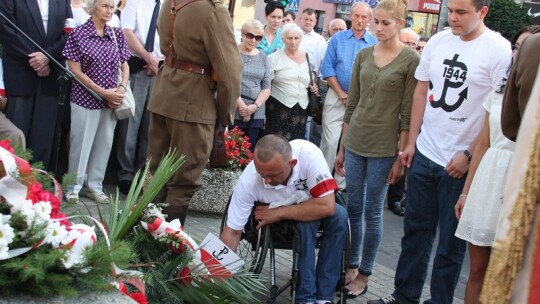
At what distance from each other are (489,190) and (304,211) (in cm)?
109

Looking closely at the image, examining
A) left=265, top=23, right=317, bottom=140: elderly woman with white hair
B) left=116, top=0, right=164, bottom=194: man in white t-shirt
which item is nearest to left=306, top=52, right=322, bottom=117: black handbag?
left=265, top=23, right=317, bottom=140: elderly woman with white hair

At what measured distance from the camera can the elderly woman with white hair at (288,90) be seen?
8312 millimetres

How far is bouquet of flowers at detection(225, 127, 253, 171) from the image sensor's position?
7355 millimetres

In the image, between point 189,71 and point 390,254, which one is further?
point 390,254

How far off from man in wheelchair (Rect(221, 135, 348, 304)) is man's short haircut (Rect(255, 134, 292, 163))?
6cm

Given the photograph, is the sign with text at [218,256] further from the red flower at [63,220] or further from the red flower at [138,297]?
the red flower at [63,220]

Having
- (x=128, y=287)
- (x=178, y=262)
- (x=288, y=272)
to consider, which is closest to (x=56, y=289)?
(x=128, y=287)

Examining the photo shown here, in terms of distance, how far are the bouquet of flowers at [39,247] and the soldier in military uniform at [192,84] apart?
8.03 feet

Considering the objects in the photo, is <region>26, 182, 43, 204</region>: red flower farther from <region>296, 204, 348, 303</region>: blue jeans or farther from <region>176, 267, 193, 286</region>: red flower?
<region>296, 204, 348, 303</region>: blue jeans

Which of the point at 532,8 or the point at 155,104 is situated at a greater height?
the point at 532,8

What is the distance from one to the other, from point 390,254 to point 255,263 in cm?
260

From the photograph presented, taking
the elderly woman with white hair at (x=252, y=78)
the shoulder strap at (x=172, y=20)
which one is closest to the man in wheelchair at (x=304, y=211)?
the shoulder strap at (x=172, y=20)

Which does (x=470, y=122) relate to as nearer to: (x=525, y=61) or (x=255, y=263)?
(x=525, y=61)

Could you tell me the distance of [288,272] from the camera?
582cm
